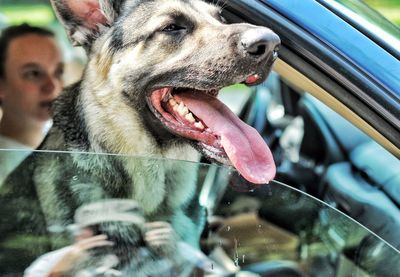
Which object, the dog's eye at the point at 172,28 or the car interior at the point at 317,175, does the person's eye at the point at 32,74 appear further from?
the car interior at the point at 317,175

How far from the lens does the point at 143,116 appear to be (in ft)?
8.31

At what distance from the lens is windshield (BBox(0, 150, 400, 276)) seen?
1.82 meters

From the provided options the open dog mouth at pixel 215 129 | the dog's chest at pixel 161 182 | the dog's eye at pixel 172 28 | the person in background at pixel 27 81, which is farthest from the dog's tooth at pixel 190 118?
the person in background at pixel 27 81

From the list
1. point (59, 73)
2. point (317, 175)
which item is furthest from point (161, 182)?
point (317, 175)

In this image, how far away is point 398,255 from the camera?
1.81m

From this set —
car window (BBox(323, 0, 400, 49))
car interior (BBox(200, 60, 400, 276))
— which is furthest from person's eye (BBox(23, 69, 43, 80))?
car window (BBox(323, 0, 400, 49))

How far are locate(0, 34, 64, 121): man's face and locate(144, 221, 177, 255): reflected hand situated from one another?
0.83 meters

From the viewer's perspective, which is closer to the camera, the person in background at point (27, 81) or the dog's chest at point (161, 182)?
the dog's chest at point (161, 182)

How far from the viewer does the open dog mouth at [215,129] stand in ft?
6.92

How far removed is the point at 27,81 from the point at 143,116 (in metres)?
0.40

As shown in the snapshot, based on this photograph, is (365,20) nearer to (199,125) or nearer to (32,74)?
(199,125)

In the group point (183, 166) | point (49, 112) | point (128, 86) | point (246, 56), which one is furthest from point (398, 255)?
point (49, 112)

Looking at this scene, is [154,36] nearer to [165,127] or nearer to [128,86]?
[128,86]

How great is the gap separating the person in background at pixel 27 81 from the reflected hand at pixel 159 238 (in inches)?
29.0
